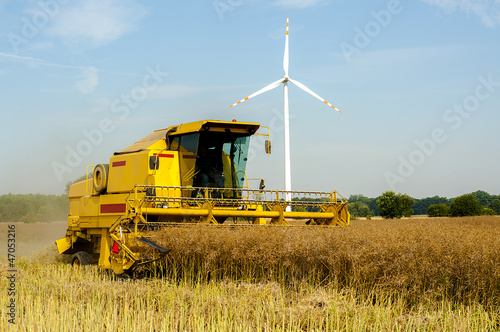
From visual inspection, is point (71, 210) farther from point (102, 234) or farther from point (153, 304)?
point (153, 304)

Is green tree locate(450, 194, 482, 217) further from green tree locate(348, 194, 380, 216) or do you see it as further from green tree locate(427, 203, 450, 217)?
green tree locate(348, 194, 380, 216)

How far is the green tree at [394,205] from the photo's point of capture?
60688mm

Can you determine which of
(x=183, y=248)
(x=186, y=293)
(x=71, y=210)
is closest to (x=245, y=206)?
(x=183, y=248)

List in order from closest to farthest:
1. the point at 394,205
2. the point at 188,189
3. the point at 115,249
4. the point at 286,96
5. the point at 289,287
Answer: the point at 289,287
the point at 115,249
the point at 188,189
the point at 286,96
the point at 394,205

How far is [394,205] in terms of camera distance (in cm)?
6066

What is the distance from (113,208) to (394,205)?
173 ft

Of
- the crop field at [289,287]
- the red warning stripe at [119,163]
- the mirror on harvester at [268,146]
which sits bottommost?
the crop field at [289,287]

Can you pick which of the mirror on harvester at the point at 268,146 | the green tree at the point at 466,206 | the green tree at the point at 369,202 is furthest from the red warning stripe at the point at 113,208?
the green tree at the point at 369,202

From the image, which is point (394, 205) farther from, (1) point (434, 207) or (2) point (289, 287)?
(2) point (289, 287)

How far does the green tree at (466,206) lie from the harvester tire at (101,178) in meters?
49.5

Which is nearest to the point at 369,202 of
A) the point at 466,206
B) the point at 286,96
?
the point at 466,206

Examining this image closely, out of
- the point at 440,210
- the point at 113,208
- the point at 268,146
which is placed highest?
the point at 268,146

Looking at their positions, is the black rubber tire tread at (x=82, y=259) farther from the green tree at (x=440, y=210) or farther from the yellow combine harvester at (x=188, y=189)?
the green tree at (x=440, y=210)

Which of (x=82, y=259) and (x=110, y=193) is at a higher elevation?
(x=110, y=193)
